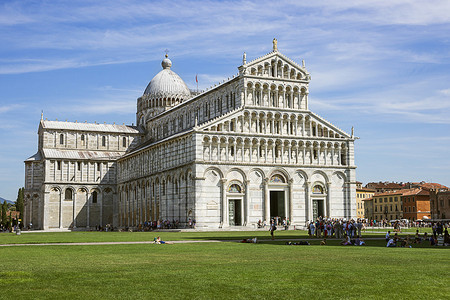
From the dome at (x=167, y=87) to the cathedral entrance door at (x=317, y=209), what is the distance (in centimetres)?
3802

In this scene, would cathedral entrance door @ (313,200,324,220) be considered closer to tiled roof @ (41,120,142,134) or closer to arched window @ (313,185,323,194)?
arched window @ (313,185,323,194)

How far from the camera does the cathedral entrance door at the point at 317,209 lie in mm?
74375

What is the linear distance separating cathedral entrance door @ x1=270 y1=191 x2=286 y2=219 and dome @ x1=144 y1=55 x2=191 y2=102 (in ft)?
115

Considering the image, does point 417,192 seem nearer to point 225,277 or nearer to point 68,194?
point 68,194

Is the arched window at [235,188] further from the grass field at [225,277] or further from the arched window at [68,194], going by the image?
the grass field at [225,277]

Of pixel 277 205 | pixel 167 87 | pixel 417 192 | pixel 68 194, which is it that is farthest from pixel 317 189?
pixel 417 192

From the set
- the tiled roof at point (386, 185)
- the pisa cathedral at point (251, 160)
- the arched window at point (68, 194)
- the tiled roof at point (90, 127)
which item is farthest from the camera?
the tiled roof at point (386, 185)

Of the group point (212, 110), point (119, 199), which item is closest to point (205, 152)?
point (212, 110)

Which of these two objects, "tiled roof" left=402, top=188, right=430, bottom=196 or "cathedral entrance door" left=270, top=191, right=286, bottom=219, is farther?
"tiled roof" left=402, top=188, right=430, bottom=196

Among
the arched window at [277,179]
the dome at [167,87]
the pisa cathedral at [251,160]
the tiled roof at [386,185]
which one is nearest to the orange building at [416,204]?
the tiled roof at [386,185]

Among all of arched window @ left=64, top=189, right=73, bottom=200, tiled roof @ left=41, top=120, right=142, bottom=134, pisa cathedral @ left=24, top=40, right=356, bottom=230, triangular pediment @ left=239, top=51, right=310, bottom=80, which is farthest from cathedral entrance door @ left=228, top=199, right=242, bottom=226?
tiled roof @ left=41, top=120, right=142, bottom=134

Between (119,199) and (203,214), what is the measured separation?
34034 mm

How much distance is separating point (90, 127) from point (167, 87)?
15.2m

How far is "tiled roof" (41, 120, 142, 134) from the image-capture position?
332ft
